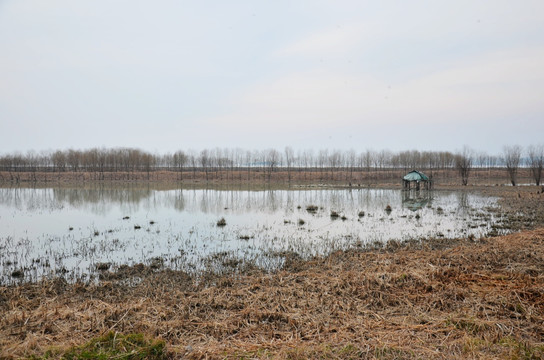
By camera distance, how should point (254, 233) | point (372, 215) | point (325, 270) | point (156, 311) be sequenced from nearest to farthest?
1. point (156, 311)
2. point (325, 270)
3. point (254, 233)
4. point (372, 215)

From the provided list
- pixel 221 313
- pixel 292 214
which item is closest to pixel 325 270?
pixel 221 313

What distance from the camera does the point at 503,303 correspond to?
4.91 meters

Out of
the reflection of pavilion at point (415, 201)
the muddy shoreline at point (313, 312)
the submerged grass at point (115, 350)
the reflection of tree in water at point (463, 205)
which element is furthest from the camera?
the reflection of pavilion at point (415, 201)

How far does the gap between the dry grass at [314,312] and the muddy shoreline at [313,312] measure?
2cm

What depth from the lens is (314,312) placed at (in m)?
5.11

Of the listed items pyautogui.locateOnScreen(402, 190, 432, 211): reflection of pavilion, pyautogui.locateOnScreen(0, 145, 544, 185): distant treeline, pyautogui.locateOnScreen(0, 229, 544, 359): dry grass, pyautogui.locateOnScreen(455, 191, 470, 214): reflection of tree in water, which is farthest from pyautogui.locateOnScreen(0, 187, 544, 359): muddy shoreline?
pyautogui.locateOnScreen(0, 145, 544, 185): distant treeline

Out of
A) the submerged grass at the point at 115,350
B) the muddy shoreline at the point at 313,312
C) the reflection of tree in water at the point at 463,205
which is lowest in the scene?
the reflection of tree in water at the point at 463,205

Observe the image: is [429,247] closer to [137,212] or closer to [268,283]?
[268,283]

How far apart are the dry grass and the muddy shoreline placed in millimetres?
18

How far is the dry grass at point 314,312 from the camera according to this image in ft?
12.2

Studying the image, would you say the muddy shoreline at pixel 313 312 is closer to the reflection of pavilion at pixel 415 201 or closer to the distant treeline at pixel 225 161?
the reflection of pavilion at pixel 415 201

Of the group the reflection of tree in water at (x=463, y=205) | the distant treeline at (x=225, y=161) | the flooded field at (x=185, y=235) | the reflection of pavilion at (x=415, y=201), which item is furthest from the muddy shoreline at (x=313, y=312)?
the distant treeline at (x=225, y=161)

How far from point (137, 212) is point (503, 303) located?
22122 millimetres

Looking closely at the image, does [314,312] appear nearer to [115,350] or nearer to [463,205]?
[115,350]
